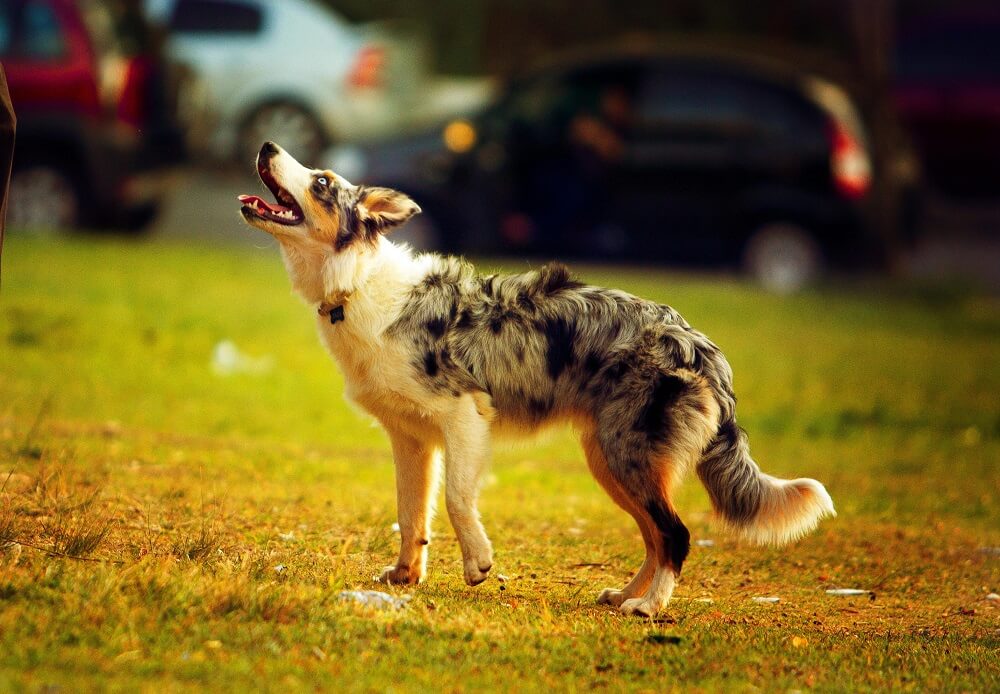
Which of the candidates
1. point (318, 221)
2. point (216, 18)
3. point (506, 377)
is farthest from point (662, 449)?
point (216, 18)

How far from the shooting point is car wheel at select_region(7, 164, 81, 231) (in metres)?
15.6

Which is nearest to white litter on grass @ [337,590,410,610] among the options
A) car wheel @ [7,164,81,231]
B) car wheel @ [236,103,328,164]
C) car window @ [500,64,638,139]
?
car wheel @ [7,164,81,231]

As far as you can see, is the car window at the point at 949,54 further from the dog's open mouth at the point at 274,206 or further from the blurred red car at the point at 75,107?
the dog's open mouth at the point at 274,206

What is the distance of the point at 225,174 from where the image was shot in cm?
1992

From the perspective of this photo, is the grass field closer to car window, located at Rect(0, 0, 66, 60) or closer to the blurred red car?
the blurred red car

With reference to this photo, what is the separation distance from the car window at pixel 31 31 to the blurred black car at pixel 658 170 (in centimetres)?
353

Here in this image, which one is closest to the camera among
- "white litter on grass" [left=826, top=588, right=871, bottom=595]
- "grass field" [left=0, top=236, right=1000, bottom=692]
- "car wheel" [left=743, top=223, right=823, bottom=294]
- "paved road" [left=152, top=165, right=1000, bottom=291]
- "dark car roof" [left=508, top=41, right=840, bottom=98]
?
"grass field" [left=0, top=236, right=1000, bottom=692]

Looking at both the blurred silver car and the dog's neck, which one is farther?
the blurred silver car

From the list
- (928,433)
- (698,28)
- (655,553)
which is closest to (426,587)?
(655,553)

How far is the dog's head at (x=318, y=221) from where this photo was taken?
623 centimetres

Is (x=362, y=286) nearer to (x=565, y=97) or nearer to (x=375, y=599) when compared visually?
(x=375, y=599)

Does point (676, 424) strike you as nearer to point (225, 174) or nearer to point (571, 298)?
point (571, 298)

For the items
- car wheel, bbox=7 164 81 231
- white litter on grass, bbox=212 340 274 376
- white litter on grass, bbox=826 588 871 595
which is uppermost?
car wheel, bbox=7 164 81 231

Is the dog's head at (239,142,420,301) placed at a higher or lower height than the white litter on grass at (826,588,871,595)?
higher
